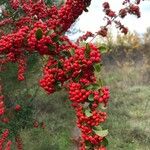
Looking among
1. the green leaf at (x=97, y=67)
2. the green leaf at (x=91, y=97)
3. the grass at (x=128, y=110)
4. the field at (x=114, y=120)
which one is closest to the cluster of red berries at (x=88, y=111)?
the green leaf at (x=91, y=97)

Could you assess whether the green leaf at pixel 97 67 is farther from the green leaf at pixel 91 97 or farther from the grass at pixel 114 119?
the grass at pixel 114 119

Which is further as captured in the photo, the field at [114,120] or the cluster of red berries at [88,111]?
the field at [114,120]

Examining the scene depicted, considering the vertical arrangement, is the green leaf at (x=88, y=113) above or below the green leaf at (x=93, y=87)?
below

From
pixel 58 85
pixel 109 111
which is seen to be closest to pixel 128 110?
pixel 109 111

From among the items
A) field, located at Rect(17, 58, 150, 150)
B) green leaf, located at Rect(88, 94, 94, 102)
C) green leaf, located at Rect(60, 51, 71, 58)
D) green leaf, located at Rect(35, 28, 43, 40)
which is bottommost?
field, located at Rect(17, 58, 150, 150)

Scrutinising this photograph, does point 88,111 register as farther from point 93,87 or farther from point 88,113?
point 93,87

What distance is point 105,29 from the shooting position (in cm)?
955

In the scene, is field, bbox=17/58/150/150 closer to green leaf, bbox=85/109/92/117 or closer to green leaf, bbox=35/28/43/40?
green leaf, bbox=35/28/43/40

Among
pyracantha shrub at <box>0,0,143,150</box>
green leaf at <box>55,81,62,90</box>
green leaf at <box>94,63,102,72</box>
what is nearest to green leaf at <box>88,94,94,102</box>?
pyracantha shrub at <box>0,0,143,150</box>

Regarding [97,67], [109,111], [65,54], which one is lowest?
[109,111]

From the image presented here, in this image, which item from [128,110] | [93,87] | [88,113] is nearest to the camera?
[88,113]

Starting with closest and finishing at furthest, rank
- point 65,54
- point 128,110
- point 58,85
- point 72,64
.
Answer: point 72,64 < point 58,85 < point 65,54 < point 128,110

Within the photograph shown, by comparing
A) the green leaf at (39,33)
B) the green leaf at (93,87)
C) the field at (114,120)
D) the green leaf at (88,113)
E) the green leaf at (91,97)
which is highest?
the green leaf at (39,33)

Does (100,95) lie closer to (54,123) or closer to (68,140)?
(68,140)
